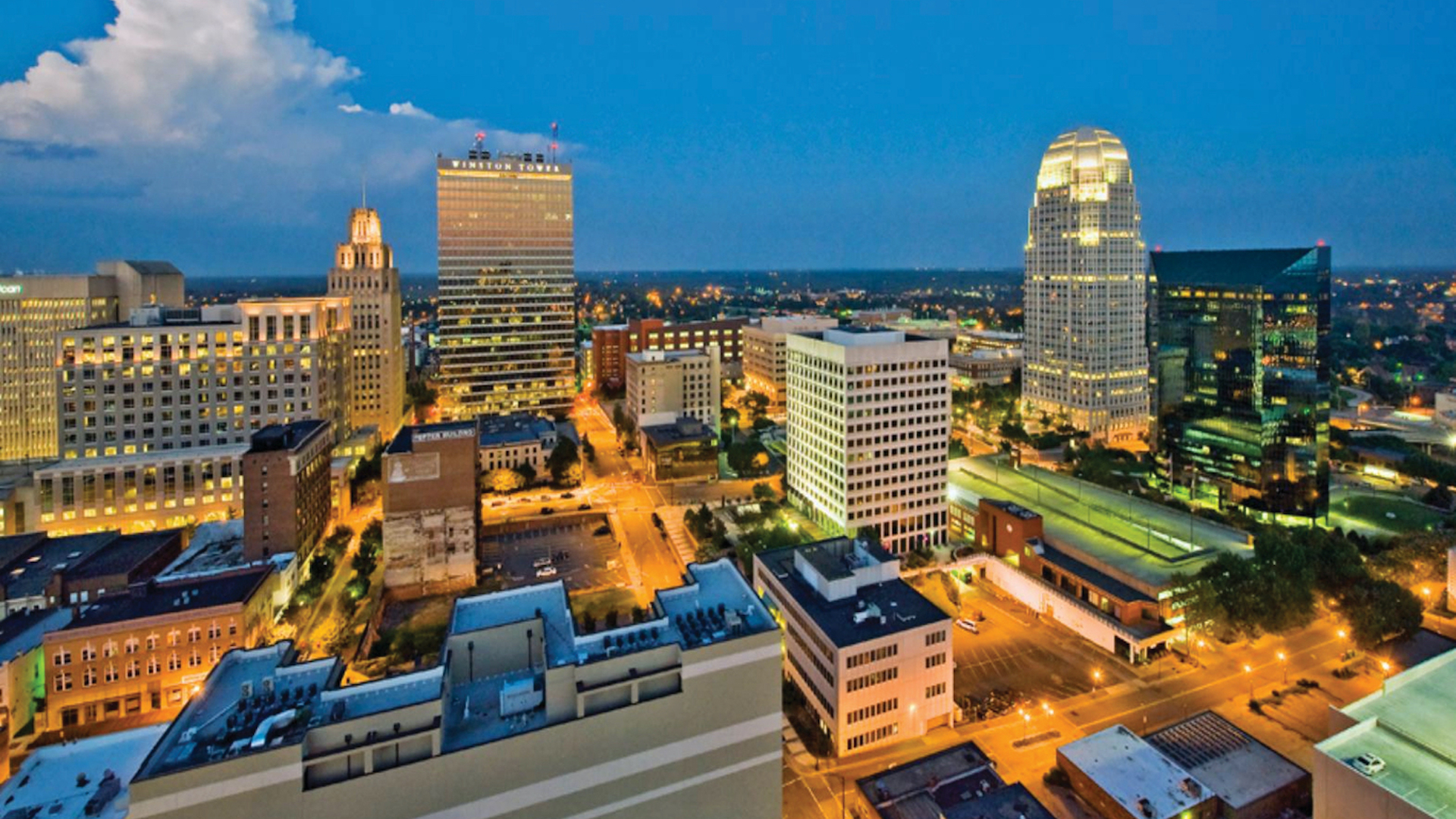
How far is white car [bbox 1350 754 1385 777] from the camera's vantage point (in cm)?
3400

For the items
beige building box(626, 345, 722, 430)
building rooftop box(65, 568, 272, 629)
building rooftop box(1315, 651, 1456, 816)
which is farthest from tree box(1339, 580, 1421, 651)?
beige building box(626, 345, 722, 430)

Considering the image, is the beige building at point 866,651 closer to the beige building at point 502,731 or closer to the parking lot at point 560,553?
the beige building at point 502,731

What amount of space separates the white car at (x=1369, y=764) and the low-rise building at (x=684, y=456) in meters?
82.2

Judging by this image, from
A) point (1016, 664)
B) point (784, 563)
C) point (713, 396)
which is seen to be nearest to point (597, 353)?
point (713, 396)

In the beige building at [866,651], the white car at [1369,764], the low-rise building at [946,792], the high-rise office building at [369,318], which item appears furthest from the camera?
the high-rise office building at [369,318]

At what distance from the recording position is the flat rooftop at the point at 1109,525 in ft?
208

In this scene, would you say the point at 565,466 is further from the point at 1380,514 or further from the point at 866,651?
the point at 1380,514

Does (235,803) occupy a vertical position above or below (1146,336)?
below

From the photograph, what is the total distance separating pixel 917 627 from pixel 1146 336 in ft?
375

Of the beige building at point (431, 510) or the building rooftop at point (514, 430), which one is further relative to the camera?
the building rooftop at point (514, 430)

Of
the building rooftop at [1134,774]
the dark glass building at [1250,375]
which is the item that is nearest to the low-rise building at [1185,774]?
the building rooftop at [1134,774]

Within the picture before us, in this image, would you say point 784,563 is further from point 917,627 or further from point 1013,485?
point 1013,485

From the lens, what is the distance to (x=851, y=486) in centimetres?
7819

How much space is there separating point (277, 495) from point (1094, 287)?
12524 centimetres
